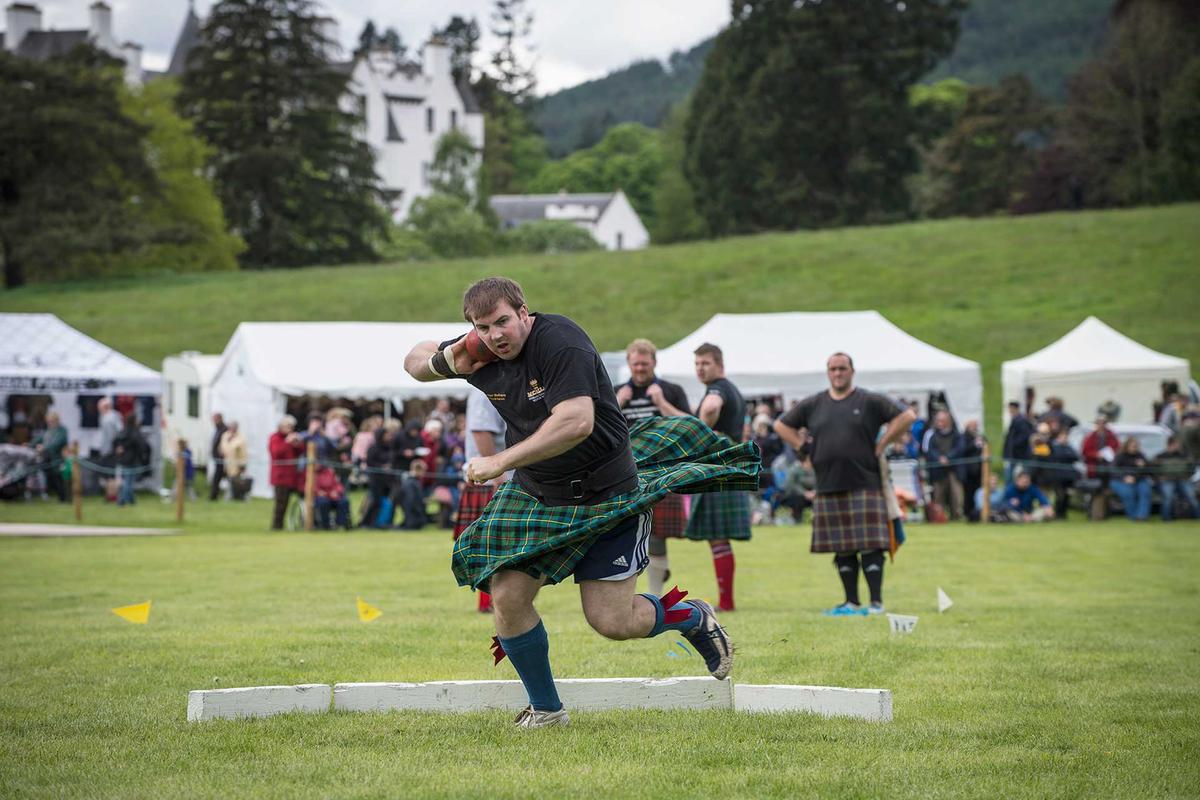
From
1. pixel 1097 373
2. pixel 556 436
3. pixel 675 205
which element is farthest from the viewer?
pixel 675 205

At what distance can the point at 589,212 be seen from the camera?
3329 inches

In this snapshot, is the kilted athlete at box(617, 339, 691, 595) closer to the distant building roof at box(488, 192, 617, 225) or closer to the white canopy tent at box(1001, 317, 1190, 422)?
the white canopy tent at box(1001, 317, 1190, 422)

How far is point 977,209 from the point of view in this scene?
180ft

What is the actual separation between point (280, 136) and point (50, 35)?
25255 mm

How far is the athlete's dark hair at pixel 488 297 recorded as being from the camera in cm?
381

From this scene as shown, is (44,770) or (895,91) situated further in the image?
(895,91)

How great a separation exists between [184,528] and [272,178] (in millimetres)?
32045

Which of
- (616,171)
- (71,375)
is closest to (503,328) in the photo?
→ (71,375)

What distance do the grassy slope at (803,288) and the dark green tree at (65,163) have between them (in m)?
1.45

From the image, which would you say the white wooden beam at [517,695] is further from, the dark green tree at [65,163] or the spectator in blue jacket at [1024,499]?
the dark green tree at [65,163]

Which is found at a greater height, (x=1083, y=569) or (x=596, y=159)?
(x=596, y=159)

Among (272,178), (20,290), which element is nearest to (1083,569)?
(20,290)

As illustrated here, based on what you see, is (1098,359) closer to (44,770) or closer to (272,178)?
(44,770)

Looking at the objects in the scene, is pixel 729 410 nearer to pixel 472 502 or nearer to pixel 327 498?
pixel 472 502
